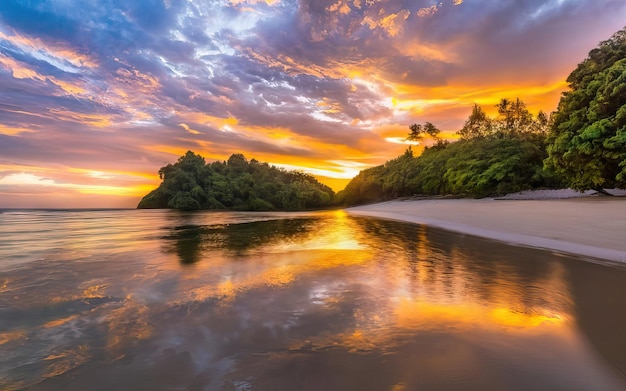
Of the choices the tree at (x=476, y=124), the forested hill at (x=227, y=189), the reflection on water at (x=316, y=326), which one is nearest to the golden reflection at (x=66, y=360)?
the reflection on water at (x=316, y=326)

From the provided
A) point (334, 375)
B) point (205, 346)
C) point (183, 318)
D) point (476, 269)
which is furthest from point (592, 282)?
point (183, 318)

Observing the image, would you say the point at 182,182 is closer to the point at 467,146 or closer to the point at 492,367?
the point at 467,146

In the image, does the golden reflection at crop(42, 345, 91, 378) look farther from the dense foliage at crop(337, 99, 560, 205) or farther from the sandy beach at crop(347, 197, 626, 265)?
the dense foliage at crop(337, 99, 560, 205)

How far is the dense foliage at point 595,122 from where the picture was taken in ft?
53.1

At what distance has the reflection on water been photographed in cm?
249

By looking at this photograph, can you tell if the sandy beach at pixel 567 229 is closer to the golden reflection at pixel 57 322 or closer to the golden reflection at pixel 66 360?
the golden reflection at pixel 66 360

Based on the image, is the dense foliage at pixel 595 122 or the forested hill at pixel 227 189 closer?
the dense foliage at pixel 595 122

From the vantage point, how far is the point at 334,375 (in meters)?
2.50

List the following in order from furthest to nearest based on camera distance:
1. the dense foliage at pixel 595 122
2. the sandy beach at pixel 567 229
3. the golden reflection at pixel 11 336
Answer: the dense foliage at pixel 595 122 < the sandy beach at pixel 567 229 < the golden reflection at pixel 11 336

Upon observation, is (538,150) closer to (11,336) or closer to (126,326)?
(126,326)

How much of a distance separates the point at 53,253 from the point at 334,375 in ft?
32.4

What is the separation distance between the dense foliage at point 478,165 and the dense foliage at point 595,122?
10519 millimetres

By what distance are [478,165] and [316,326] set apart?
35822mm

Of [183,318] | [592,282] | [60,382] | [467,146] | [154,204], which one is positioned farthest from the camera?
[154,204]
